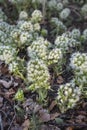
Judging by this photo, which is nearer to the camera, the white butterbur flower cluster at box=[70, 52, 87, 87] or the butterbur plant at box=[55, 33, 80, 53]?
the white butterbur flower cluster at box=[70, 52, 87, 87]

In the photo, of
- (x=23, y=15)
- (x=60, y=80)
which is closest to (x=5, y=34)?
(x=23, y=15)

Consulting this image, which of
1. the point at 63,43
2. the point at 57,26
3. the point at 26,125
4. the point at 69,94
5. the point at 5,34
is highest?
the point at 57,26

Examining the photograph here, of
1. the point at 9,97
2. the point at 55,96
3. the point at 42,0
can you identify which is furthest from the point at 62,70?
the point at 42,0

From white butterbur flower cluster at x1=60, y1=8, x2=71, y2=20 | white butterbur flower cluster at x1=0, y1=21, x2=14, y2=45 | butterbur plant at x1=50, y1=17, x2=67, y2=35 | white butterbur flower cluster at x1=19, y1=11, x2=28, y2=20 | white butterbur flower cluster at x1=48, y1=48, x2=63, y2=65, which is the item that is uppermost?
white butterbur flower cluster at x1=60, y1=8, x2=71, y2=20

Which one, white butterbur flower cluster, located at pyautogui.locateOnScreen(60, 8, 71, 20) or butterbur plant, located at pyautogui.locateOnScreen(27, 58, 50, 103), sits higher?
white butterbur flower cluster, located at pyautogui.locateOnScreen(60, 8, 71, 20)

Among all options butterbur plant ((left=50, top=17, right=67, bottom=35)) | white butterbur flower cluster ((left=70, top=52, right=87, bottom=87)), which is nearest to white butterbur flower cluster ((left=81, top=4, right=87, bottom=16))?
butterbur plant ((left=50, top=17, right=67, bottom=35))

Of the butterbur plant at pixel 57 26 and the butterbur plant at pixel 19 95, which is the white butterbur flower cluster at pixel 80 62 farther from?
the butterbur plant at pixel 57 26

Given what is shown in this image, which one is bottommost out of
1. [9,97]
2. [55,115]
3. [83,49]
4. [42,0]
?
[55,115]

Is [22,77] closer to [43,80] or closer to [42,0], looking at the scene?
[43,80]

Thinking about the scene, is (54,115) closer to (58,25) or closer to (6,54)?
(6,54)

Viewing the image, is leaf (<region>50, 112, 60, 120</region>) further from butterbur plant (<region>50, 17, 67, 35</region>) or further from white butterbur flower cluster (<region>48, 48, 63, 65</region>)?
butterbur plant (<region>50, 17, 67, 35</region>)

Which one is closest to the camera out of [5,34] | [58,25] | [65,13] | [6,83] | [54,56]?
[54,56]
